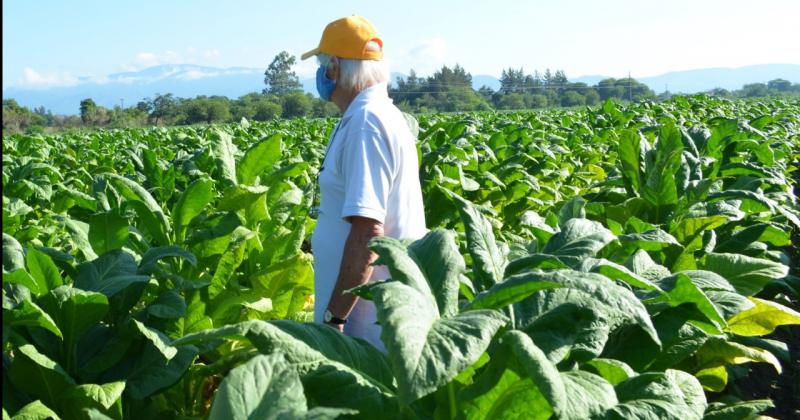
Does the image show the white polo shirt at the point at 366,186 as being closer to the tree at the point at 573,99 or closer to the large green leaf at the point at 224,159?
the large green leaf at the point at 224,159

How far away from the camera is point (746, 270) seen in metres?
3.00

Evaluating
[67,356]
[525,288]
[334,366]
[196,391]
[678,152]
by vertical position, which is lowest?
[196,391]

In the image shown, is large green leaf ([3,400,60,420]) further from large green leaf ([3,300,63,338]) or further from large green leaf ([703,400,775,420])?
large green leaf ([703,400,775,420])

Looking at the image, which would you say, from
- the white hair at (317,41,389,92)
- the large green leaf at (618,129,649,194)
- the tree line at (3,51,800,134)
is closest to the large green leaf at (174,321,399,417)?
the white hair at (317,41,389,92)

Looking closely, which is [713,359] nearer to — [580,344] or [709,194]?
[580,344]

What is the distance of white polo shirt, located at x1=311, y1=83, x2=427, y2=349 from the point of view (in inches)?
107

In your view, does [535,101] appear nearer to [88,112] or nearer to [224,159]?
[88,112]

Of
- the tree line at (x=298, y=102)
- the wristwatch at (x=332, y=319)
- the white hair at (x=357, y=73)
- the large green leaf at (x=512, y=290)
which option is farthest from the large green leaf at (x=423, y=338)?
the tree line at (x=298, y=102)

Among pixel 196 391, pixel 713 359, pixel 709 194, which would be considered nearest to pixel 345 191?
pixel 196 391

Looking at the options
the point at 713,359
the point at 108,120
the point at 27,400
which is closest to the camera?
the point at 27,400

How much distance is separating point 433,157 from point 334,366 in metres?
4.09

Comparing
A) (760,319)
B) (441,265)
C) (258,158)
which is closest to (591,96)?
(258,158)

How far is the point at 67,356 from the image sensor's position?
94.0 inches

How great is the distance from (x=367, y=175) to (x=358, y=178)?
34mm
